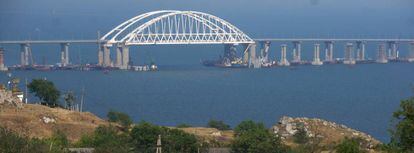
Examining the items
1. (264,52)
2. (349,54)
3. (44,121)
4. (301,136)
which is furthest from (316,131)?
(264,52)

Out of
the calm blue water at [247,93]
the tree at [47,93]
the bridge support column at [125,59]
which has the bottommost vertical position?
the calm blue water at [247,93]

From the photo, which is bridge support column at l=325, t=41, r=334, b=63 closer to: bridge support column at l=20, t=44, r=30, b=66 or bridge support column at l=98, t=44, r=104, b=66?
bridge support column at l=98, t=44, r=104, b=66

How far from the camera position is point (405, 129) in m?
11.5

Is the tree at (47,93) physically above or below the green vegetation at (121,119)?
above

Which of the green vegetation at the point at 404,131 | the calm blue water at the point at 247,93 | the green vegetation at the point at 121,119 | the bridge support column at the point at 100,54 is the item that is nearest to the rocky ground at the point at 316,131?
the green vegetation at the point at 121,119

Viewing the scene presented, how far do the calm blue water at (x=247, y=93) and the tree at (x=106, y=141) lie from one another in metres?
10.7

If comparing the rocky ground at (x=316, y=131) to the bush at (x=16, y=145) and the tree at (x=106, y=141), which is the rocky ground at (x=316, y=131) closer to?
the tree at (x=106, y=141)

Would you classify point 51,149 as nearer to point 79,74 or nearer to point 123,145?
point 123,145

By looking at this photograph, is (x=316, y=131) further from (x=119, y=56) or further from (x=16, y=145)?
(x=119, y=56)

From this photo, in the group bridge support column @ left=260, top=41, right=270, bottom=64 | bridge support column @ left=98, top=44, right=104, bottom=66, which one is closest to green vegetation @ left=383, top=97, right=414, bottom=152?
bridge support column @ left=98, top=44, right=104, bottom=66

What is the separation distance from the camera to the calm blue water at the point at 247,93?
34625 mm

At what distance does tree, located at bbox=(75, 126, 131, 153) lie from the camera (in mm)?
15291

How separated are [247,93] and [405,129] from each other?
33.2 meters

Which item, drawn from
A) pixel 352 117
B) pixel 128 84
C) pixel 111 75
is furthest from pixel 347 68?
pixel 352 117
